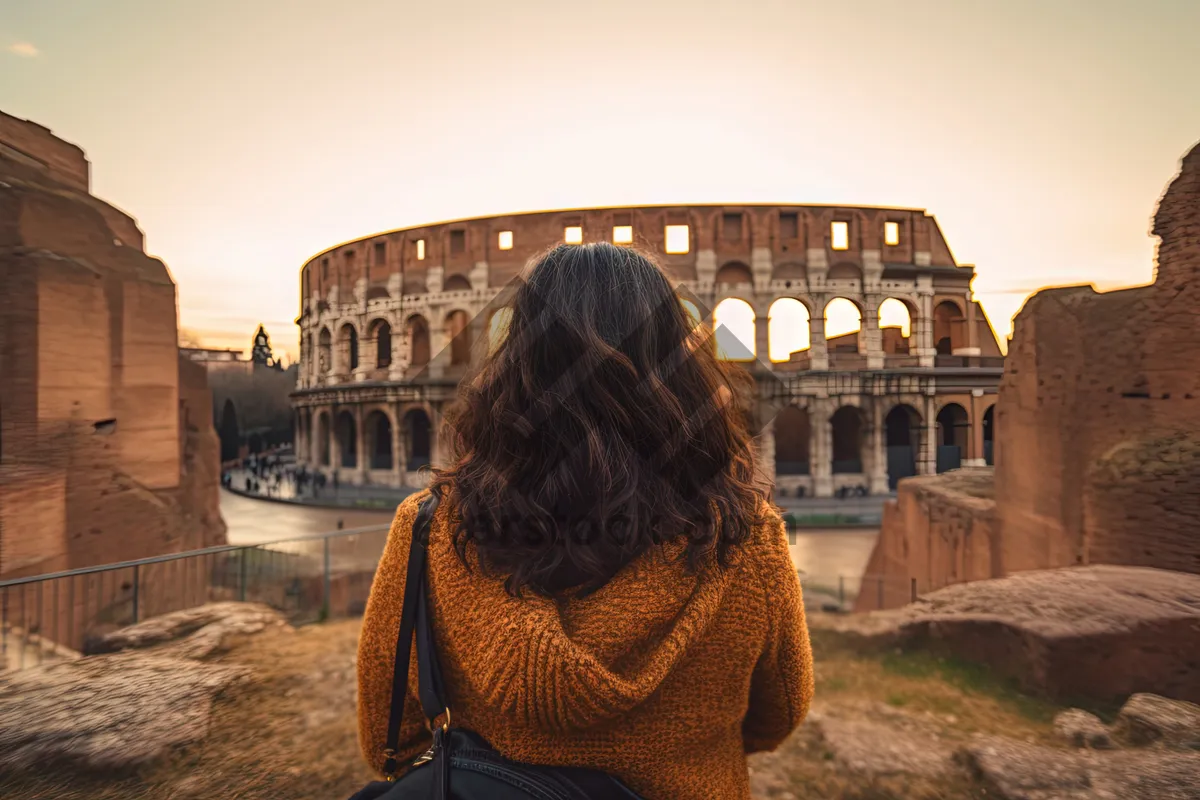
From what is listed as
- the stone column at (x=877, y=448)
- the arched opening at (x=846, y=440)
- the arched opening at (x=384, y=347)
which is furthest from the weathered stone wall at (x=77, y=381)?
the arched opening at (x=846, y=440)

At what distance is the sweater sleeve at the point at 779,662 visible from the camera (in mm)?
1207

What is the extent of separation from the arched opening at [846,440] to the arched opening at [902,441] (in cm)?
119

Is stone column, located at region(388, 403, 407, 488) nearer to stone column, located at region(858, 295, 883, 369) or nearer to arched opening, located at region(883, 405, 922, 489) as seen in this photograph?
stone column, located at region(858, 295, 883, 369)

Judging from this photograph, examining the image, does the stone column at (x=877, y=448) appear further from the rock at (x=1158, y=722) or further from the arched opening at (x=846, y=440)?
the rock at (x=1158, y=722)

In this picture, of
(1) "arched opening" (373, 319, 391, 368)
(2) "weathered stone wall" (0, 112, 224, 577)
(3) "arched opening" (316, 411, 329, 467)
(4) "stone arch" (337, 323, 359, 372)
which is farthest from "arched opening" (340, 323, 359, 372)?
(2) "weathered stone wall" (0, 112, 224, 577)

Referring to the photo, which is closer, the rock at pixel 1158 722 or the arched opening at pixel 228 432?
the rock at pixel 1158 722

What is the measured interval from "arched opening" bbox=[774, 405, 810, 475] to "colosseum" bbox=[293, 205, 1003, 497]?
2.7 inches

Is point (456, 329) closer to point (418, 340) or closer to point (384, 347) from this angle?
point (418, 340)

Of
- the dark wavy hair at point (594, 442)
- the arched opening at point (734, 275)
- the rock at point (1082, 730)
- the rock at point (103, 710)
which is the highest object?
the arched opening at point (734, 275)

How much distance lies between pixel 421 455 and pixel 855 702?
25320 mm

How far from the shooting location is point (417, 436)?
27641 mm

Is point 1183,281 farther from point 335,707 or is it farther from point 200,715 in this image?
point 200,715

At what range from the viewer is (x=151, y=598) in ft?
22.3

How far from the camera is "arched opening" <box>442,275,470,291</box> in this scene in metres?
25.0
